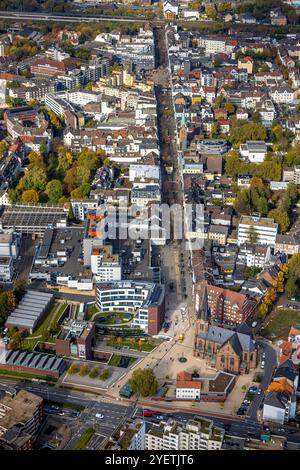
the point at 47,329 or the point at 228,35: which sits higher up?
the point at 228,35

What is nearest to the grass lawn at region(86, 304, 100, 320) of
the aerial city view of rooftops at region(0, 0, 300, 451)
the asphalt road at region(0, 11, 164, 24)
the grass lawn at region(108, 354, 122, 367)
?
the aerial city view of rooftops at region(0, 0, 300, 451)

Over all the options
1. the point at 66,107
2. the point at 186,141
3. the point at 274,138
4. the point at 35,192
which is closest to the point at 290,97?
the point at 274,138

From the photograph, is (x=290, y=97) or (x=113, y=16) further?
(x=113, y=16)

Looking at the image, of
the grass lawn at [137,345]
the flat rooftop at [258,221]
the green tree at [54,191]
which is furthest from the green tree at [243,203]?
the grass lawn at [137,345]

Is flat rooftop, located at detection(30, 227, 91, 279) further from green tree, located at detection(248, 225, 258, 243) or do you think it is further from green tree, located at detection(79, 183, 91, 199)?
green tree, located at detection(248, 225, 258, 243)

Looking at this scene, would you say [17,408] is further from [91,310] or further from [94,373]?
[91,310]

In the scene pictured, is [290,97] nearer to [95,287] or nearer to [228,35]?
[228,35]
